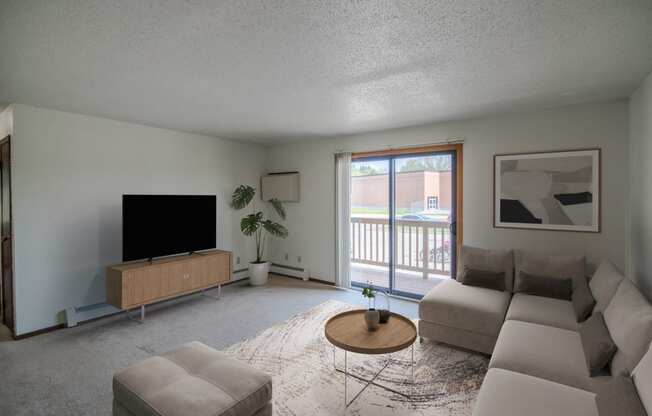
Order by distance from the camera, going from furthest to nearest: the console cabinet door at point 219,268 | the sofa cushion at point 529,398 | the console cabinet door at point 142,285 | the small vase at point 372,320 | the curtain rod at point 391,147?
the console cabinet door at point 219,268
the curtain rod at point 391,147
the console cabinet door at point 142,285
the small vase at point 372,320
the sofa cushion at point 529,398

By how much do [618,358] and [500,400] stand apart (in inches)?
28.1

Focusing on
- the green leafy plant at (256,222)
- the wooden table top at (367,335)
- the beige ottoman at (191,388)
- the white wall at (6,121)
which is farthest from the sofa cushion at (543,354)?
the white wall at (6,121)

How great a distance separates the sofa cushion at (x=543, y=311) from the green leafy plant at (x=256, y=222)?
360cm

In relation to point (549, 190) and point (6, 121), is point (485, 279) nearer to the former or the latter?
point (549, 190)

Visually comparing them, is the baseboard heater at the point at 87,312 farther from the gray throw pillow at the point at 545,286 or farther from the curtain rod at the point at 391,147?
the gray throw pillow at the point at 545,286

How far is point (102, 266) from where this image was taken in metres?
3.82

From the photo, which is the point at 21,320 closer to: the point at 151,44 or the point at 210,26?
the point at 151,44

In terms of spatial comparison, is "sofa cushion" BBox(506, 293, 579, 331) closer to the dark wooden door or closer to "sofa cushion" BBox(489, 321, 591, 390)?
"sofa cushion" BBox(489, 321, 591, 390)

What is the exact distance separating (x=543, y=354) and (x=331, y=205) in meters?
3.53

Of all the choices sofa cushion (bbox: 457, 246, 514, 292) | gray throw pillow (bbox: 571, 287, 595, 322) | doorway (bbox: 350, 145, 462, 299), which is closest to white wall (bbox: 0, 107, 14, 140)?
doorway (bbox: 350, 145, 462, 299)

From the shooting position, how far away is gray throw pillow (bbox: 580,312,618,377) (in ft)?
5.75

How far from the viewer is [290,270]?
5.62 metres

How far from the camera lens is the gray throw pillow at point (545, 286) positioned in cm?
291

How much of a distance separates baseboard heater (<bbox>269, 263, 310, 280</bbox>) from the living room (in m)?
0.05
